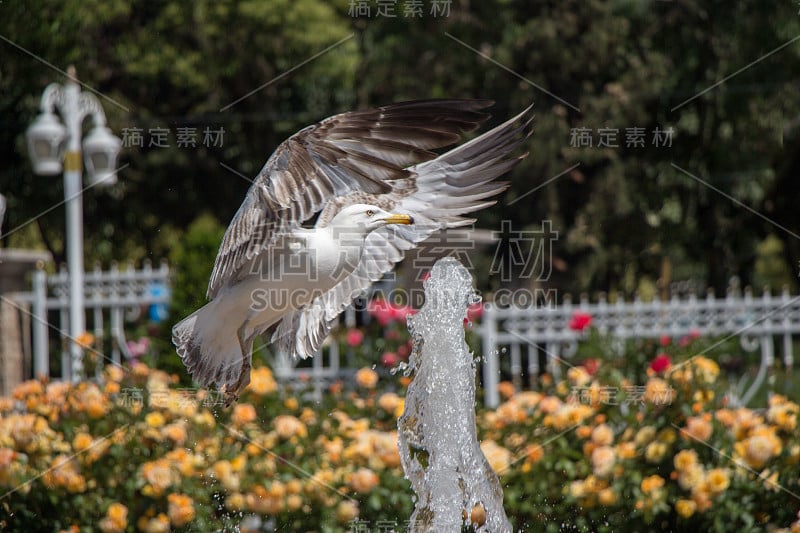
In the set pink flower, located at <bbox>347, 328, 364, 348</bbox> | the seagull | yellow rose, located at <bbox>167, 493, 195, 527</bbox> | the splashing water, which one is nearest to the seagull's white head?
the seagull

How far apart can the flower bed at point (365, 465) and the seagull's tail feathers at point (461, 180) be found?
88 cm

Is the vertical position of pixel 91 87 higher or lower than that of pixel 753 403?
higher

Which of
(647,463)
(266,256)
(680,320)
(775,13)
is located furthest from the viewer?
(775,13)

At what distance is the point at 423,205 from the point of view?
400 centimetres

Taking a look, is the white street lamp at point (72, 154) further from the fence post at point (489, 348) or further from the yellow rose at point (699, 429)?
the yellow rose at point (699, 429)

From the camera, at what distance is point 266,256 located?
3.46 metres

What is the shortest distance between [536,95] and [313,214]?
27.3ft

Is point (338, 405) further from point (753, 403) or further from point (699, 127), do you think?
point (699, 127)

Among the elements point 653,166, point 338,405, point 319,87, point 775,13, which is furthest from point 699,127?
point 338,405

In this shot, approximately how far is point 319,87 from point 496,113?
2.74 meters

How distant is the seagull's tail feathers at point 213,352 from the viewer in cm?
373

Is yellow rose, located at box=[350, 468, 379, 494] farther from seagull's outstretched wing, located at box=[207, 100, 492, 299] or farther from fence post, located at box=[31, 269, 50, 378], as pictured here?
fence post, located at box=[31, 269, 50, 378]

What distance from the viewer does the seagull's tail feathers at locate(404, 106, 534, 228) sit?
3959mm

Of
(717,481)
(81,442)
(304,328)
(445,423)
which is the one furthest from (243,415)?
(717,481)
